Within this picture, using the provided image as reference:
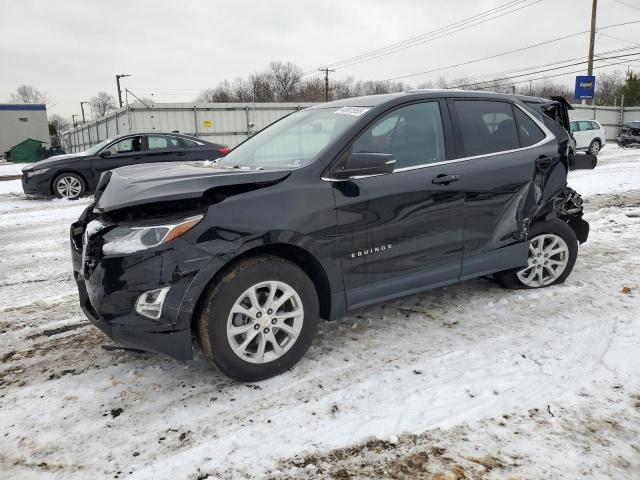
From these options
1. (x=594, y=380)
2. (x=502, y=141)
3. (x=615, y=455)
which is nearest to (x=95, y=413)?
(x=615, y=455)

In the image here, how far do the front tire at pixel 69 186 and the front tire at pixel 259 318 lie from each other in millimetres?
9448

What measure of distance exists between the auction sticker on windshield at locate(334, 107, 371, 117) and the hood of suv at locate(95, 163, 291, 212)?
0.79 meters

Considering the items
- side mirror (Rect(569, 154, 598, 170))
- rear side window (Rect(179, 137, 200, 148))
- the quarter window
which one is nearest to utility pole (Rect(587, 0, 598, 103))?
rear side window (Rect(179, 137, 200, 148))

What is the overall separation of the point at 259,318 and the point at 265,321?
0.05 m

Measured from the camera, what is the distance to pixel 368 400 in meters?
2.77

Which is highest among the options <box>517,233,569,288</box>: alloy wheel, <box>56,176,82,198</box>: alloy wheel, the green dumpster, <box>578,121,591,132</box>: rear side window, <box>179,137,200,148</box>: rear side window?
the green dumpster

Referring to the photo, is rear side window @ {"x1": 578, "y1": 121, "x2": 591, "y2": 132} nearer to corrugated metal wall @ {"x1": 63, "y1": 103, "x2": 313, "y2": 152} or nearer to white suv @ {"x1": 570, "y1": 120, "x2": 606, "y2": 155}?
white suv @ {"x1": 570, "y1": 120, "x2": 606, "y2": 155}

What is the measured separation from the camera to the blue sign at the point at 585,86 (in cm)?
3141

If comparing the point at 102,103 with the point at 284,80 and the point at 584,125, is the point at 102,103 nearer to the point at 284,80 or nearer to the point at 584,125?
the point at 284,80

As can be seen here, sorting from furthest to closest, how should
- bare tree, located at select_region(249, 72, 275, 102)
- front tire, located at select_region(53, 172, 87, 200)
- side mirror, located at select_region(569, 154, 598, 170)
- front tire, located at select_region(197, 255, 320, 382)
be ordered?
bare tree, located at select_region(249, 72, 275, 102)
front tire, located at select_region(53, 172, 87, 200)
side mirror, located at select_region(569, 154, 598, 170)
front tire, located at select_region(197, 255, 320, 382)

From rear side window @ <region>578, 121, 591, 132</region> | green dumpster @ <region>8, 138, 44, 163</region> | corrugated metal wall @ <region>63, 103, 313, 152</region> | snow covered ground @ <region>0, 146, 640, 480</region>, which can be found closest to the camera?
snow covered ground @ <region>0, 146, 640, 480</region>

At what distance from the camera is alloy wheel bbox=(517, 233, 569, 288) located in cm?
438

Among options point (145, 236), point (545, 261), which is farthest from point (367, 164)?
point (545, 261)

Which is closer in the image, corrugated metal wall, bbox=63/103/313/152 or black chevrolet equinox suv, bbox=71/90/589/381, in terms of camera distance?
black chevrolet equinox suv, bbox=71/90/589/381
